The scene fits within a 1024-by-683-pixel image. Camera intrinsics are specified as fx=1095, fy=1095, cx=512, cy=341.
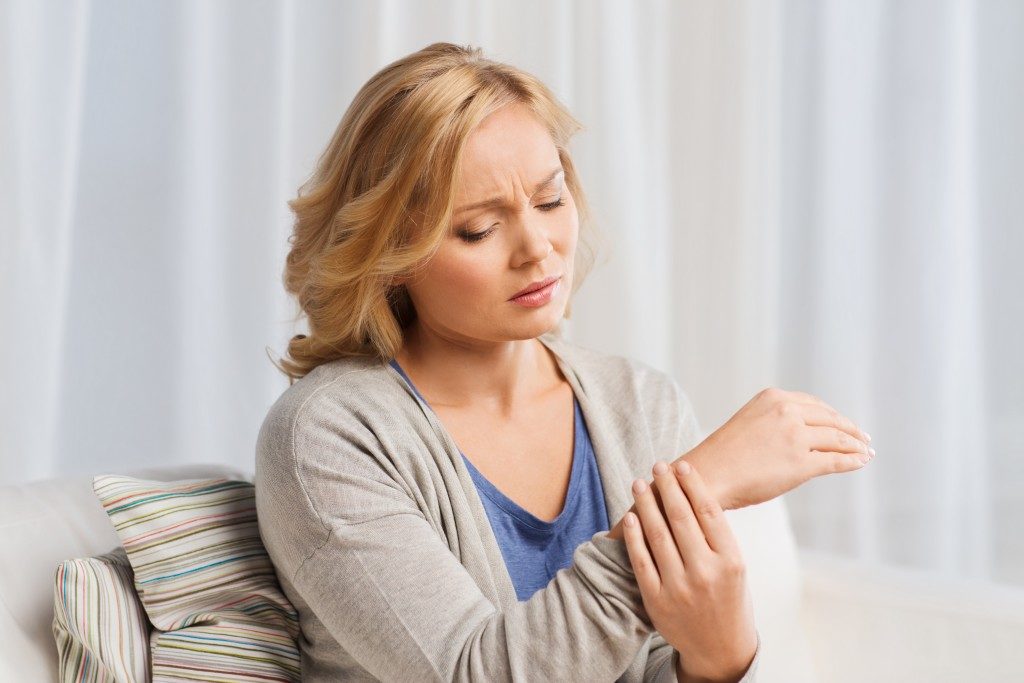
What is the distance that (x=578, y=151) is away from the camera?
118 inches

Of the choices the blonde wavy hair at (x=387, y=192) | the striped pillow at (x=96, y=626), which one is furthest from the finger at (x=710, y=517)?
the striped pillow at (x=96, y=626)

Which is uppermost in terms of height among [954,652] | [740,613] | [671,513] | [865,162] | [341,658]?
[865,162]

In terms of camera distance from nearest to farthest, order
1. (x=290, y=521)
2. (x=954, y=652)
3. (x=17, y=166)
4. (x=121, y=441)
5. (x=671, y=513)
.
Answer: (x=671, y=513)
(x=290, y=521)
(x=954, y=652)
(x=17, y=166)
(x=121, y=441)

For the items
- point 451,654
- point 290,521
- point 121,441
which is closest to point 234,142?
point 121,441

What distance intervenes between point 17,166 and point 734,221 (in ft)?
6.08

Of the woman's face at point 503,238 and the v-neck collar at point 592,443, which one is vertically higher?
the woman's face at point 503,238

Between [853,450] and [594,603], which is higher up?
[853,450]

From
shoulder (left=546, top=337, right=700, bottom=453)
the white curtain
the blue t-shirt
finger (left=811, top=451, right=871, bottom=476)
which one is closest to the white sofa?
shoulder (left=546, top=337, right=700, bottom=453)

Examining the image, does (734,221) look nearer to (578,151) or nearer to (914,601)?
(578,151)

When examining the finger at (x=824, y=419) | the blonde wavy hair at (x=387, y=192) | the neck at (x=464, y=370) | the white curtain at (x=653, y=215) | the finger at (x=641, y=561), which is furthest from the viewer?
the white curtain at (x=653, y=215)

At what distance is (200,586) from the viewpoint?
53.2 inches

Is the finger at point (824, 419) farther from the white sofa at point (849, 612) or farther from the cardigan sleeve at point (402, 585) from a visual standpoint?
the white sofa at point (849, 612)

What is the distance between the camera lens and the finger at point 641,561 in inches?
42.9

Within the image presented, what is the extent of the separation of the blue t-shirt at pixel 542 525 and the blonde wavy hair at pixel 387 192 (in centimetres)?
10
